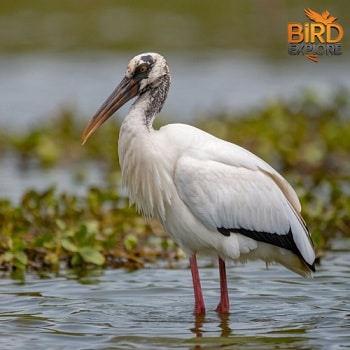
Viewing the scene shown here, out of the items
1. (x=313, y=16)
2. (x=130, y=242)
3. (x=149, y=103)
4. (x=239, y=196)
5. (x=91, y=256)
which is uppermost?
(x=313, y=16)

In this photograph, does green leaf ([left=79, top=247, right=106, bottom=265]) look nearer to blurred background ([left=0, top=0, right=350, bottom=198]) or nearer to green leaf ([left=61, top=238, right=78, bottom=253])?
green leaf ([left=61, top=238, right=78, bottom=253])

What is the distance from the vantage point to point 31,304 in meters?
8.32

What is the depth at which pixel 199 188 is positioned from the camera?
7.70m

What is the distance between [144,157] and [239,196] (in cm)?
71

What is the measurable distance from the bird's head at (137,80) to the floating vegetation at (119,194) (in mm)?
1504

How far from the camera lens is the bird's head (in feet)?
26.3

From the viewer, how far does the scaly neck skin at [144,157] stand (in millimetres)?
7789

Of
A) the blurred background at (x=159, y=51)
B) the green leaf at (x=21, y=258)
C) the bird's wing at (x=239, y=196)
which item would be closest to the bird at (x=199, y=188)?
the bird's wing at (x=239, y=196)

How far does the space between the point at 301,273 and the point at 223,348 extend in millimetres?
1396

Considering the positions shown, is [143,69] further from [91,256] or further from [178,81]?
[178,81]

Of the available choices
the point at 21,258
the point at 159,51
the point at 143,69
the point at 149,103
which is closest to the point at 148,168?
the point at 149,103

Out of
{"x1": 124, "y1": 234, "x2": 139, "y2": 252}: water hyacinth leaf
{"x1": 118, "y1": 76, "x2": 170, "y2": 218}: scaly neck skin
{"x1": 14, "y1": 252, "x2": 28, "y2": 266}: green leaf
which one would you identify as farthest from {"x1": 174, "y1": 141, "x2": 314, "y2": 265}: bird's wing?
{"x1": 14, "y1": 252, "x2": 28, "y2": 266}: green leaf

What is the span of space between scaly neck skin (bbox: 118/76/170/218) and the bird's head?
5cm

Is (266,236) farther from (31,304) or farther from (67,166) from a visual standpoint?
(67,166)
